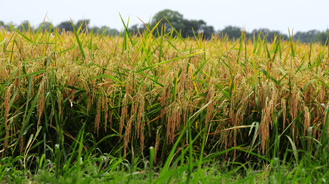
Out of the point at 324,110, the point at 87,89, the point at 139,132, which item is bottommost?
the point at 139,132

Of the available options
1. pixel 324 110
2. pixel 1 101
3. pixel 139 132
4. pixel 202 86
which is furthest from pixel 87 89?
pixel 324 110

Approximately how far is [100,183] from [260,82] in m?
1.13

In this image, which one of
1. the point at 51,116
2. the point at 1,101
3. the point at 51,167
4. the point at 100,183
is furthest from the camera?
the point at 1,101

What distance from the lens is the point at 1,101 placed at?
2.02 m

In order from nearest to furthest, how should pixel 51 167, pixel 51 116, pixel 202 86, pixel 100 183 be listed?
1. pixel 100 183
2. pixel 51 167
3. pixel 51 116
4. pixel 202 86

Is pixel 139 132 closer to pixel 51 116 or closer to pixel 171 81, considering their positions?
pixel 171 81

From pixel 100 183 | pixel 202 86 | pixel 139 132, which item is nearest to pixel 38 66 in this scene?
pixel 139 132

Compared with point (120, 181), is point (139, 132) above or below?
above

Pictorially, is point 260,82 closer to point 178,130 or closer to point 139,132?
point 178,130

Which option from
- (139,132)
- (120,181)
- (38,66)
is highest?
(38,66)

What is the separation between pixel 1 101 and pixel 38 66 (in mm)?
313

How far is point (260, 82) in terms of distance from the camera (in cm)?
205

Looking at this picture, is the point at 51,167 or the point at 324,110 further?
the point at 324,110

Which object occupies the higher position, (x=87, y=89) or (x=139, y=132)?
(x=87, y=89)
